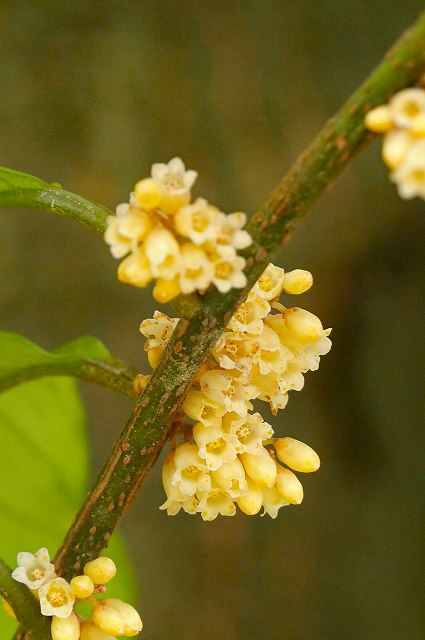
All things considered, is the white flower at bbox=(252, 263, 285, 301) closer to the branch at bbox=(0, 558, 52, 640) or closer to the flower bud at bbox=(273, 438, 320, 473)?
the flower bud at bbox=(273, 438, 320, 473)

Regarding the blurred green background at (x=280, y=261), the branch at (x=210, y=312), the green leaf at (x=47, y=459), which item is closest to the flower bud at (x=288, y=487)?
the branch at (x=210, y=312)

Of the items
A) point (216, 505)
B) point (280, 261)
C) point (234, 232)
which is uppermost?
point (280, 261)

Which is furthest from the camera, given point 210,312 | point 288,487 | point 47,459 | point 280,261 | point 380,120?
point 280,261

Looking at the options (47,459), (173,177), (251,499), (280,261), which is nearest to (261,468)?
(251,499)

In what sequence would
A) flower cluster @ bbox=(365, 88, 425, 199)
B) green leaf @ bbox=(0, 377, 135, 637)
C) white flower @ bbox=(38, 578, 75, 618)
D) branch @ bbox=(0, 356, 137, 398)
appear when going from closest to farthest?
flower cluster @ bbox=(365, 88, 425, 199)
white flower @ bbox=(38, 578, 75, 618)
branch @ bbox=(0, 356, 137, 398)
green leaf @ bbox=(0, 377, 135, 637)

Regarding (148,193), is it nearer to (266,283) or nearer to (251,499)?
(266,283)

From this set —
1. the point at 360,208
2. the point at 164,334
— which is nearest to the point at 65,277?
the point at 360,208

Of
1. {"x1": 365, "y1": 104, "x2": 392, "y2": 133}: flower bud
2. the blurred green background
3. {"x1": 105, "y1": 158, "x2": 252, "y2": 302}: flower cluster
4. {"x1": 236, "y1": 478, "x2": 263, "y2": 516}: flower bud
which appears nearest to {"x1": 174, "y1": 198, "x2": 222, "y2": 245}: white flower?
{"x1": 105, "y1": 158, "x2": 252, "y2": 302}: flower cluster
